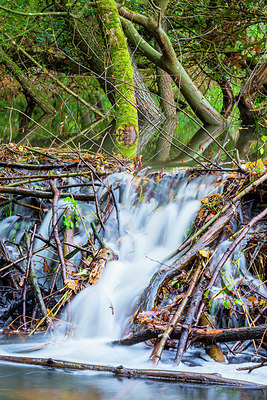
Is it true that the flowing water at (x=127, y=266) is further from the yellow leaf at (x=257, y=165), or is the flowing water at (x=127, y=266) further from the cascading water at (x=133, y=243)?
the yellow leaf at (x=257, y=165)

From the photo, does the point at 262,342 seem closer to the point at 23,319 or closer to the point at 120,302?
the point at 120,302

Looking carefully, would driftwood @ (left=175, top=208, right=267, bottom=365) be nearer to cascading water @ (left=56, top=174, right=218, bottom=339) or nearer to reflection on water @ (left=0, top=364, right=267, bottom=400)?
reflection on water @ (left=0, top=364, right=267, bottom=400)

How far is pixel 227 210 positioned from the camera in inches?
135

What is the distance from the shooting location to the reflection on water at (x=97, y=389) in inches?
82.7

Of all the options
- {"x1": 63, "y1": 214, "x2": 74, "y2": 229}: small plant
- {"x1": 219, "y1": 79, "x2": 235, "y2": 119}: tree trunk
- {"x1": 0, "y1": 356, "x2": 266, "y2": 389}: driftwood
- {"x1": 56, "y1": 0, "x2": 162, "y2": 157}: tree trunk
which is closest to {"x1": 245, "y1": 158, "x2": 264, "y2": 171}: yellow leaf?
{"x1": 63, "y1": 214, "x2": 74, "y2": 229}: small plant

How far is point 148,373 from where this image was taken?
2305 mm

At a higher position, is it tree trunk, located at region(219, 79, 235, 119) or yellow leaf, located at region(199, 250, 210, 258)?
tree trunk, located at region(219, 79, 235, 119)

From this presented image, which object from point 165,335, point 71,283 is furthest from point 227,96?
point 165,335

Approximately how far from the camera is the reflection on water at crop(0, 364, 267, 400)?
210 centimetres

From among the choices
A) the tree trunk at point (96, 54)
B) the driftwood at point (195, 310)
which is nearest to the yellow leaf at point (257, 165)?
the driftwood at point (195, 310)

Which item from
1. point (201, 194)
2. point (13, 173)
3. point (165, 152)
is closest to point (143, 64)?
point (165, 152)

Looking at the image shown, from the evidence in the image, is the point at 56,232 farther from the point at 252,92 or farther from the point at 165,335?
the point at 252,92

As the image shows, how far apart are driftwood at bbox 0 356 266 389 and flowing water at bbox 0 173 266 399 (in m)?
0.08

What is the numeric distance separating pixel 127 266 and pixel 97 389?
1.51 metres
